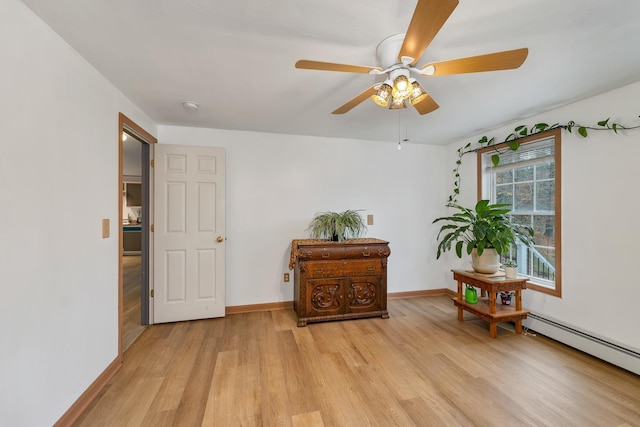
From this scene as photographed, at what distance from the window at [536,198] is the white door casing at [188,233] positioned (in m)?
3.42

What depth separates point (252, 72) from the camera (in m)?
1.89

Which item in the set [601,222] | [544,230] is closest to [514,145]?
[544,230]

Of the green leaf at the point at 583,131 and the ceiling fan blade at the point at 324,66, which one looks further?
the green leaf at the point at 583,131

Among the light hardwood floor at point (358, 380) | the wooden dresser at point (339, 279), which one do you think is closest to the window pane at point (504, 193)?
the light hardwood floor at point (358, 380)

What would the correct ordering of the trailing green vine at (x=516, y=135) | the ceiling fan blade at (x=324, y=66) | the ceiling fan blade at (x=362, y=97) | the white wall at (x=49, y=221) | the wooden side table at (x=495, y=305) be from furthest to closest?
the wooden side table at (x=495, y=305), the trailing green vine at (x=516, y=135), the ceiling fan blade at (x=362, y=97), the ceiling fan blade at (x=324, y=66), the white wall at (x=49, y=221)

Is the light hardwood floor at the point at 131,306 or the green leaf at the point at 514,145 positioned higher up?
the green leaf at the point at 514,145

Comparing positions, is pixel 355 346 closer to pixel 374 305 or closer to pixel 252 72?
pixel 374 305

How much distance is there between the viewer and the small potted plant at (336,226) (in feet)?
10.5

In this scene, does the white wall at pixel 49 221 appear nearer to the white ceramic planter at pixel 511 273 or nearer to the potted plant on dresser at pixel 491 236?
the potted plant on dresser at pixel 491 236

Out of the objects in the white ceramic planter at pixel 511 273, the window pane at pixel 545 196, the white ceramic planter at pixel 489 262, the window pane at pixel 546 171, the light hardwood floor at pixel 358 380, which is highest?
the window pane at pixel 546 171

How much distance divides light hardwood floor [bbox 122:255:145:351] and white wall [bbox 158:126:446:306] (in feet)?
3.29

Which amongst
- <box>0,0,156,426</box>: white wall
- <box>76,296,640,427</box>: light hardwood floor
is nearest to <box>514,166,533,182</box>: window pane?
<box>76,296,640,427</box>: light hardwood floor

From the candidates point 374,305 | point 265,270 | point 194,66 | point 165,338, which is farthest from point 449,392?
point 194,66

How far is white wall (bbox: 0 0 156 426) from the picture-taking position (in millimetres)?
1206
